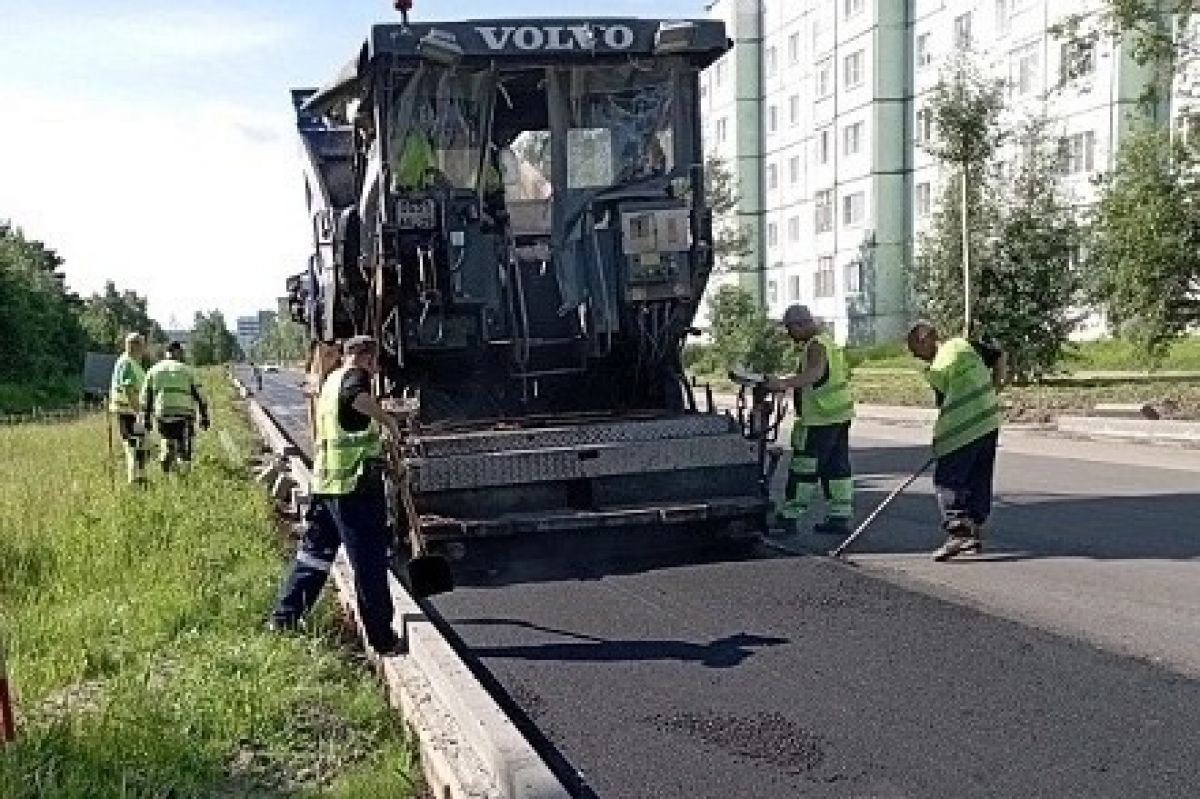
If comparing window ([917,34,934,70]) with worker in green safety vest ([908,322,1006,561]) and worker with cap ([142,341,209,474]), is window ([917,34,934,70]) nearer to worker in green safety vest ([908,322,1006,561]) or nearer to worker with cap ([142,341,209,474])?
worker with cap ([142,341,209,474])

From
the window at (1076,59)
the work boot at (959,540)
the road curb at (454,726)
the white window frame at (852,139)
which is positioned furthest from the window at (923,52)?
the road curb at (454,726)

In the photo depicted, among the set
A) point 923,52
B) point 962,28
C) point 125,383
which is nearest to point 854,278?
point 923,52

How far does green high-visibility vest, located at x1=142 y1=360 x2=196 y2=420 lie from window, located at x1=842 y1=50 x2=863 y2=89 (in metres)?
47.1

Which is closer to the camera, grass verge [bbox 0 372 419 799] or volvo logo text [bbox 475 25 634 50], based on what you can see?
grass verge [bbox 0 372 419 799]

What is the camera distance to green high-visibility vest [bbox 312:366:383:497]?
6.39 metres

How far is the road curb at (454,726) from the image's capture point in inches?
158

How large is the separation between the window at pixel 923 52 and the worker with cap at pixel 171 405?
148 ft

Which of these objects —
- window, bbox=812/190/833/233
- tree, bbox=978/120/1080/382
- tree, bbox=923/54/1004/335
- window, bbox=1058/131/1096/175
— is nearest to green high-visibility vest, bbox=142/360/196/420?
tree, bbox=923/54/1004/335

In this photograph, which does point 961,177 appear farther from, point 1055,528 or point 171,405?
point 1055,528

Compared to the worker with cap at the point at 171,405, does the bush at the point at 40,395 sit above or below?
below

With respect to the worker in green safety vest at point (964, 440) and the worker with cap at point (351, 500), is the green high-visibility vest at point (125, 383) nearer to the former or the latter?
the worker with cap at point (351, 500)

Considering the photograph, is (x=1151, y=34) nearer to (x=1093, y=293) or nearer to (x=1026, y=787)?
(x=1093, y=293)

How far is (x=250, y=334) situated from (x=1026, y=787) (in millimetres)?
196627

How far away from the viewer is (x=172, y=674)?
5980 millimetres
